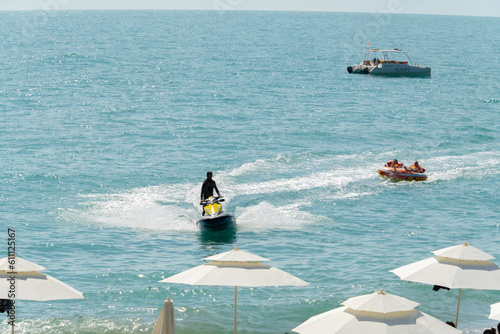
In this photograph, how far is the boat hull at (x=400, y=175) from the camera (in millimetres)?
37531

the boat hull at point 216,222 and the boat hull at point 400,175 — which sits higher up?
the boat hull at point 400,175

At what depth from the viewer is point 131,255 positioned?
26.2m

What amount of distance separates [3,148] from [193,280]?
34.1 m

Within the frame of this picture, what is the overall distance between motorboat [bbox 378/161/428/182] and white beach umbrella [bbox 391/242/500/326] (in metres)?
21.6

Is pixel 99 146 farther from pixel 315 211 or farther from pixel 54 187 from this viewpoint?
pixel 315 211

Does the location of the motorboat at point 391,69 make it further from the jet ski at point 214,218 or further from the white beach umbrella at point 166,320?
the white beach umbrella at point 166,320

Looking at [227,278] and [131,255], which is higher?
[227,278]

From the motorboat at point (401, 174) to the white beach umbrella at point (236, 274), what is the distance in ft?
74.4

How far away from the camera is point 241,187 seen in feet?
120

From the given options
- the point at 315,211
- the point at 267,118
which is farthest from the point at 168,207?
the point at 267,118

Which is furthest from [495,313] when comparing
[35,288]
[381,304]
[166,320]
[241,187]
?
[241,187]

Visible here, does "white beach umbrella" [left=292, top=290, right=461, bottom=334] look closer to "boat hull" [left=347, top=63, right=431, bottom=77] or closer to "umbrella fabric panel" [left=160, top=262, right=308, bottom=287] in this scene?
"umbrella fabric panel" [left=160, top=262, right=308, bottom=287]

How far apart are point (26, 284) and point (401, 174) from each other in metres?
26.1

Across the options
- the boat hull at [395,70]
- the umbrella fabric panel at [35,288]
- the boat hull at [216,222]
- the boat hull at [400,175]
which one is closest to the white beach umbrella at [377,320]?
the umbrella fabric panel at [35,288]
